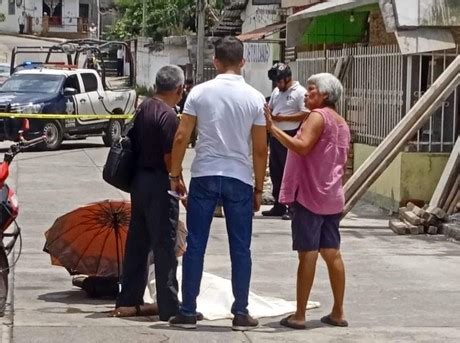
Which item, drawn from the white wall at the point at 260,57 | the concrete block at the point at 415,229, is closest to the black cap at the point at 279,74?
the concrete block at the point at 415,229

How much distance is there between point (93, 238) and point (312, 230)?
199 cm

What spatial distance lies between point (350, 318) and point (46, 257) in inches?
148

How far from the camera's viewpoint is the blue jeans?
8023mm

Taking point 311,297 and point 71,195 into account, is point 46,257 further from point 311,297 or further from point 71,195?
point 71,195

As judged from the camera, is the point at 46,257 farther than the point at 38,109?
No

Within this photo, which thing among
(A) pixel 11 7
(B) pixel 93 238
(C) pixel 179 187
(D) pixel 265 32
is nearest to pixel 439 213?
(B) pixel 93 238

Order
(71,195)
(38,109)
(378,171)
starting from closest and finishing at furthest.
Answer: (378,171) → (71,195) → (38,109)

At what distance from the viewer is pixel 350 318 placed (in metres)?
8.79

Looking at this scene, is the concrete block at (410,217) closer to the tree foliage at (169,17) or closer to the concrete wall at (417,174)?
the concrete wall at (417,174)

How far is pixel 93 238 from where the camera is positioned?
9.27 m

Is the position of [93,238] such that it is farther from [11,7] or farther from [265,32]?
[11,7]

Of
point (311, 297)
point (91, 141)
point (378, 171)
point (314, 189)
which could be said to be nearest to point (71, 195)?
point (378, 171)

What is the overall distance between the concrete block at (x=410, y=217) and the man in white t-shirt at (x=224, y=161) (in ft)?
18.3

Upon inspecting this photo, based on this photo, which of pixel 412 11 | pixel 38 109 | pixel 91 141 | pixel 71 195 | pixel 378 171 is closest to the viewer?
pixel 378 171
